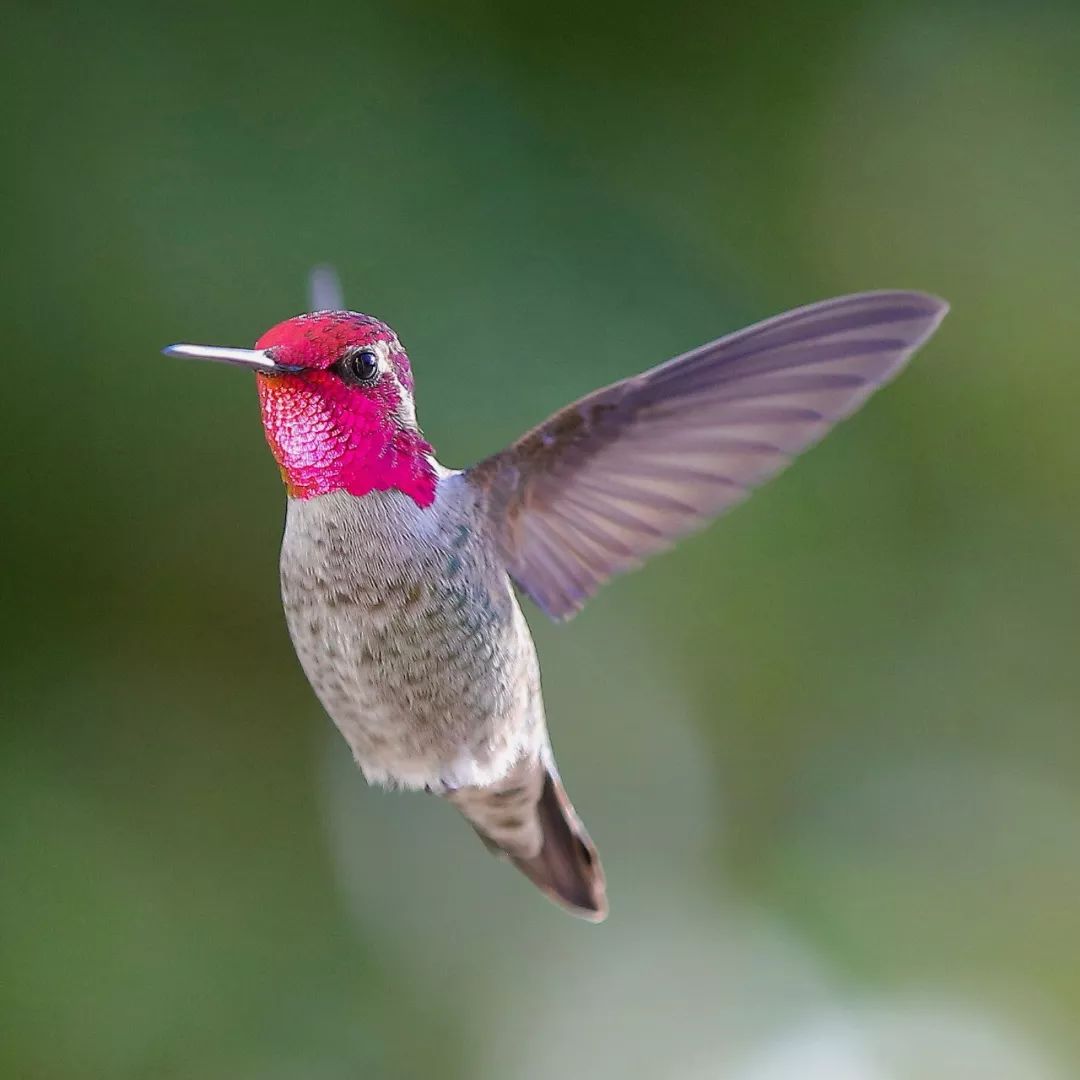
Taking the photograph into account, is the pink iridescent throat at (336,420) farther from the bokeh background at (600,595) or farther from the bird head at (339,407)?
the bokeh background at (600,595)

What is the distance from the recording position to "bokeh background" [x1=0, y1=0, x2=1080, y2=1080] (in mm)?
1695

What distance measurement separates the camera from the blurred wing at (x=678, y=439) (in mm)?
693

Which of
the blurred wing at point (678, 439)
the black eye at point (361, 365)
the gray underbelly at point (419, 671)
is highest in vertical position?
the black eye at point (361, 365)

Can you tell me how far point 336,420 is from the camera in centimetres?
74

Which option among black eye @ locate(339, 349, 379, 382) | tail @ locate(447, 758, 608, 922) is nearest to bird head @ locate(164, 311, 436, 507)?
black eye @ locate(339, 349, 379, 382)

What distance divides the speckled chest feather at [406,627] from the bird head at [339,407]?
16mm

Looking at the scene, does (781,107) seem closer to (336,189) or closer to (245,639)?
(336,189)

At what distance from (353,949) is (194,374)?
2.94 ft

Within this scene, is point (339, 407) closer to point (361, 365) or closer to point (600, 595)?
point (361, 365)

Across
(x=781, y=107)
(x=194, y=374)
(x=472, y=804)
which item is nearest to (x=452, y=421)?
(x=194, y=374)

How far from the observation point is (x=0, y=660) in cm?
170

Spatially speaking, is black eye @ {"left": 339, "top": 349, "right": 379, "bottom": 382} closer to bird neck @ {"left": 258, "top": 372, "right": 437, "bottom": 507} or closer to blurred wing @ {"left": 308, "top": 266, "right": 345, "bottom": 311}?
bird neck @ {"left": 258, "top": 372, "right": 437, "bottom": 507}

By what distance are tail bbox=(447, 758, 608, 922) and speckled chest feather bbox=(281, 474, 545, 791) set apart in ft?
0.40

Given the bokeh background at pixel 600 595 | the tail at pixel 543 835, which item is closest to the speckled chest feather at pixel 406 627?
the tail at pixel 543 835
